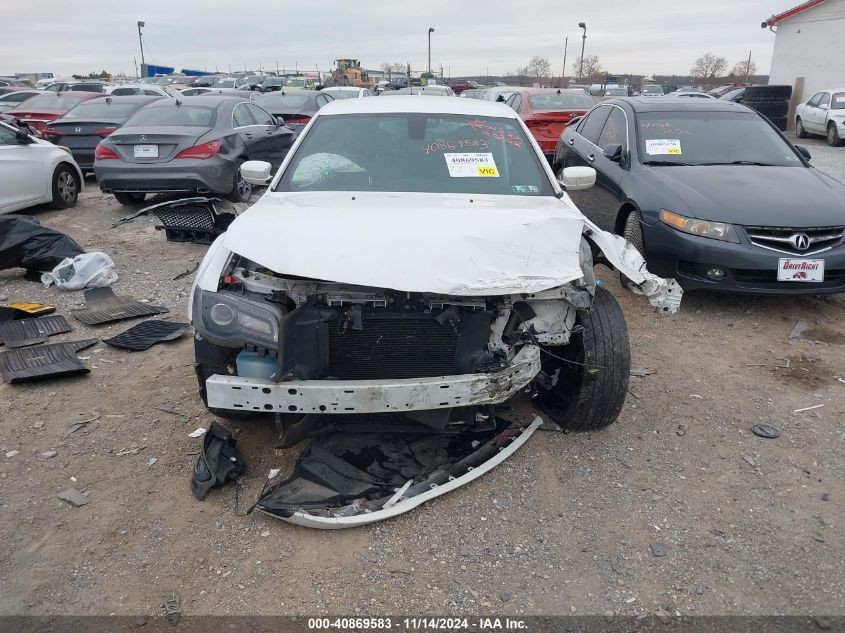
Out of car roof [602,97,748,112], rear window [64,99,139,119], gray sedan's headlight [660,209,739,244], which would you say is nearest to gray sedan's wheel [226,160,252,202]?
rear window [64,99,139,119]

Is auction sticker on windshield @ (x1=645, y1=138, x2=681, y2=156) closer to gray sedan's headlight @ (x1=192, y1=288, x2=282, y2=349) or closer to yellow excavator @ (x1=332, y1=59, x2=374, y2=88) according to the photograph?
gray sedan's headlight @ (x1=192, y1=288, x2=282, y2=349)

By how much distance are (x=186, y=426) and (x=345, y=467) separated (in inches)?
43.9

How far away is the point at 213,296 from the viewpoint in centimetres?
292

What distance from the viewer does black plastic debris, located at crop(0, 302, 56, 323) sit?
5.12 meters

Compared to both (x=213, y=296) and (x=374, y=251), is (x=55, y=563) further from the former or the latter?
(x=374, y=251)

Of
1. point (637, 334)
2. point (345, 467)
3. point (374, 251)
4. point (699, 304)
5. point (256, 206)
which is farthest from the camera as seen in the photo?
point (699, 304)

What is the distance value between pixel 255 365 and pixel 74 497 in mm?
1122

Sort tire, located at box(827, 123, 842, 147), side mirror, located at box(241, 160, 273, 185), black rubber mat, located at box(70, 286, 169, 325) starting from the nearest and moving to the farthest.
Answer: side mirror, located at box(241, 160, 273, 185) < black rubber mat, located at box(70, 286, 169, 325) < tire, located at box(827, 123, 842, 147)

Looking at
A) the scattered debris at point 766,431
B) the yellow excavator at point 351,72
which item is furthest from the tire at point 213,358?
the yellow excavator at point 351,72

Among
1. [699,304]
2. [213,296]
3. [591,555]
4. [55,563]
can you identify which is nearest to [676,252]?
[699,304]

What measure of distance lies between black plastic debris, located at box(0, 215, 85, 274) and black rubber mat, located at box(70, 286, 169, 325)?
0.86 meters

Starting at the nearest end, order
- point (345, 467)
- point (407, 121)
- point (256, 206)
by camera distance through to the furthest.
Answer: point (345, 467) → point (256, 206) → point (407, 121)

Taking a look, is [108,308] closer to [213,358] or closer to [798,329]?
[213,358]

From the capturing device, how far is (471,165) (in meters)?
3.96
